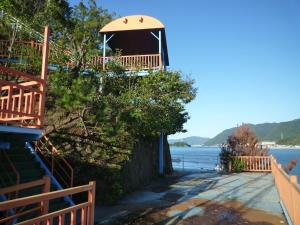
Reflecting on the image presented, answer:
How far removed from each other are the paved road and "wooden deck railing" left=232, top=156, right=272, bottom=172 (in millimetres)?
7684

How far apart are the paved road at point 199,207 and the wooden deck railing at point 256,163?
768 centimetres

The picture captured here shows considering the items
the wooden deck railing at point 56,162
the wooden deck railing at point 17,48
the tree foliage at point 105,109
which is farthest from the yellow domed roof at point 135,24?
the wooden deck railing at point 56,162

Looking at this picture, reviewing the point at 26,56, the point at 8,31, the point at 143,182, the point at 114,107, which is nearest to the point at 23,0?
the point at 8,31

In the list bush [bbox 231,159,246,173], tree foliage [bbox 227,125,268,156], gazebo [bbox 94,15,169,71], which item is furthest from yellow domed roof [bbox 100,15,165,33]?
bush [bbox 231,159,246,173]

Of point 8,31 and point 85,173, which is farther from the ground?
point 8,31

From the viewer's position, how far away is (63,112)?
47.1ft

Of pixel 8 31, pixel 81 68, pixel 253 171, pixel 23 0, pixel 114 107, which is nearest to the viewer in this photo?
pixel 114 107

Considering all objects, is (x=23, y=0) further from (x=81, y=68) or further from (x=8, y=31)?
(x=81, y=68)

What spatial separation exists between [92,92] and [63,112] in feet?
12.3

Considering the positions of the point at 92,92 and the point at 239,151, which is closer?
the point at 92,92

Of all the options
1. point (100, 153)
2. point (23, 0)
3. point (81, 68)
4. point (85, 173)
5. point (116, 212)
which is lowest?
point (116, 212)

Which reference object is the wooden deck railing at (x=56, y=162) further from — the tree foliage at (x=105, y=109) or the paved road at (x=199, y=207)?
the paved road at (x=199, y=207)

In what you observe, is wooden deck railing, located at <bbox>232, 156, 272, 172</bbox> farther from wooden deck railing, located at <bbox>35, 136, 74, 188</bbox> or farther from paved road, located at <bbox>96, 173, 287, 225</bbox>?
wooden deck railing, located at <bbox>35, 136, 74, 188</bbox>

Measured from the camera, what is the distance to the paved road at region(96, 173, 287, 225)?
8.29 m
